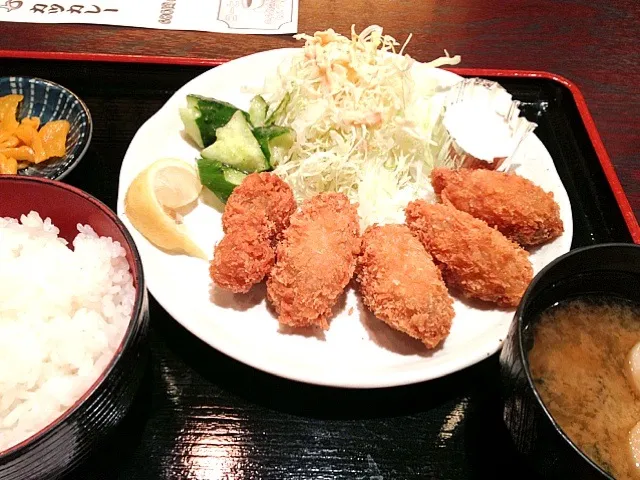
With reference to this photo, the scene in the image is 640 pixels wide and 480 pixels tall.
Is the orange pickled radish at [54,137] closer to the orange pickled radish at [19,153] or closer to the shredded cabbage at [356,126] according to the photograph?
the orange pickled radish at [19,153]

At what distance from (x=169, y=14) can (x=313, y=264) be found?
6.91 ft

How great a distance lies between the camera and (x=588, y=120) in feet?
8.30

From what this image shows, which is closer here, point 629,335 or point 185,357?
point 629,335

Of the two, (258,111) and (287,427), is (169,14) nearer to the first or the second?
(258,111)

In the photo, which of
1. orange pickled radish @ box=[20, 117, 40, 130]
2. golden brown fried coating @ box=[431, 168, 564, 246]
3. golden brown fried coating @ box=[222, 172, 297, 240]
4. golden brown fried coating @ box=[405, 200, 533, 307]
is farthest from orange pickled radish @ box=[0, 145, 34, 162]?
Answer: golden brown fried coating @ box=[431, 168, 564, 246]

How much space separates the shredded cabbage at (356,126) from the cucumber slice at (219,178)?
232 mm

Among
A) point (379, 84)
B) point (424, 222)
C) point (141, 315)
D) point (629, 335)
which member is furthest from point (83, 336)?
point (379, 84)

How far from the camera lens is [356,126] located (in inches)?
95.8

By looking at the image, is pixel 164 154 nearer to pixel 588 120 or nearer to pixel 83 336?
pixel 83 336

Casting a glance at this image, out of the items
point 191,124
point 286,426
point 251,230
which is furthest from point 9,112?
point 286,426

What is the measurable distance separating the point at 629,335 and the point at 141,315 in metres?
1.30

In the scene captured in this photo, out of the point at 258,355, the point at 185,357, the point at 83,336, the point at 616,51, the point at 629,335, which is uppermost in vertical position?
the point at 616,51

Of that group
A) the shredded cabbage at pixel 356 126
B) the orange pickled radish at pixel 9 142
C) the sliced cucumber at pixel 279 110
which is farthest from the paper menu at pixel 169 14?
the orange pickled radish at pixel 9 142

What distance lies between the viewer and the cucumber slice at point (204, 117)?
7.59 ft
